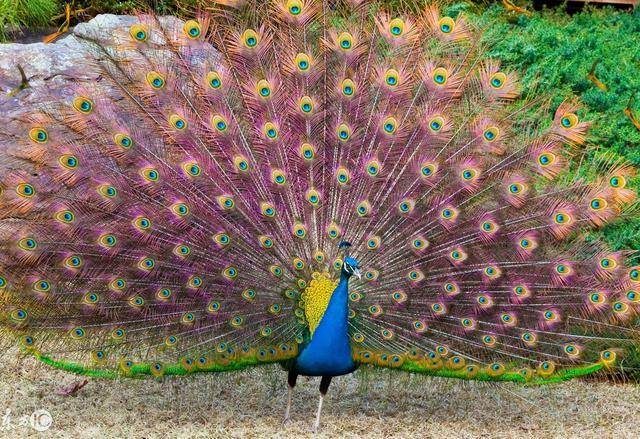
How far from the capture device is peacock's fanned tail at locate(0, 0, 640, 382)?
4621mm

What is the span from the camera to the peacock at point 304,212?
4.62m

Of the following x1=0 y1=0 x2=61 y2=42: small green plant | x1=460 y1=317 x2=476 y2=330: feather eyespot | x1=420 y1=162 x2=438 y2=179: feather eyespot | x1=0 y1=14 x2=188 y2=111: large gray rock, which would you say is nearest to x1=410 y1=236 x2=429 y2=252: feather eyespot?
x1=420 y1=162 x2=438 y2=179: feather eyespot

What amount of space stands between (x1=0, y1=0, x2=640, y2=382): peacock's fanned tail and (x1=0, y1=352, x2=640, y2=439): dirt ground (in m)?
0.51

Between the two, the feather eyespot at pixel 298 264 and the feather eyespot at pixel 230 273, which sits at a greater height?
the feather eyespot at pixel 298 264

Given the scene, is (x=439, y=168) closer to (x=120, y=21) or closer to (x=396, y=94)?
(x=396, y=94)

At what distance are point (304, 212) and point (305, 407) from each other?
4.53ft

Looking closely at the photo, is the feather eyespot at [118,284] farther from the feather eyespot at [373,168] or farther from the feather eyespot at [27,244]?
the feather eyespot at [373,168]

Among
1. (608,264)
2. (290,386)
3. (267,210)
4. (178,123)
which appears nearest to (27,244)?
(178,123)

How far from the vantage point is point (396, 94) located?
4.76 metres

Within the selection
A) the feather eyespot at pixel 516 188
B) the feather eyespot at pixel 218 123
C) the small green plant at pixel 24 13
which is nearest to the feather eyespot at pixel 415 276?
the feather eyespot at pixel 516 188

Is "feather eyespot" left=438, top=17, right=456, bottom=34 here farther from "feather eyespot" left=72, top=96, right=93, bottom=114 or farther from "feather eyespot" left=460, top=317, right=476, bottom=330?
"feather eyespot" left=72, top=96, right=93, bottom=114

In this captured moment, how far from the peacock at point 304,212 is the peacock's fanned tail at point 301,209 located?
1 cm

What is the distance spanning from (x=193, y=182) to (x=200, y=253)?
39 centimetres

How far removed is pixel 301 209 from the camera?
4707mm
